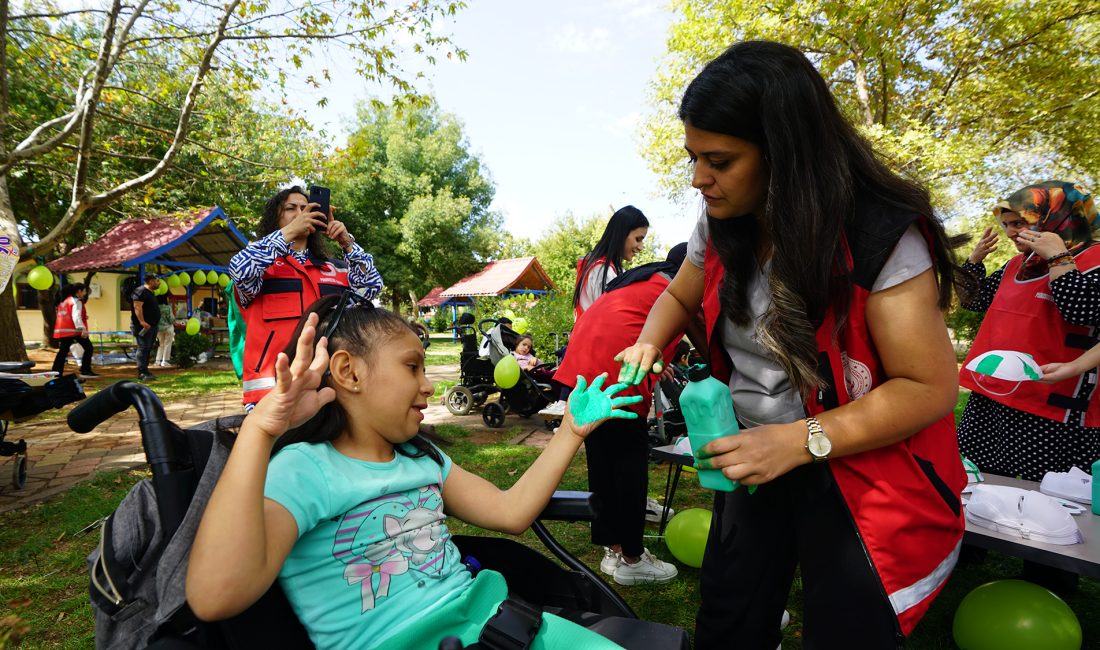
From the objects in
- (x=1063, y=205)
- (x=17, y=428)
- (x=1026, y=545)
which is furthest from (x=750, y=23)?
(x=17, y=428)

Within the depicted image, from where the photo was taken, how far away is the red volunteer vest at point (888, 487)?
1217 mm

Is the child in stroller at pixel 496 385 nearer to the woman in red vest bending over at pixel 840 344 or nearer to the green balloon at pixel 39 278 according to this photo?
the woman in red vest bending over at pixel 840 344

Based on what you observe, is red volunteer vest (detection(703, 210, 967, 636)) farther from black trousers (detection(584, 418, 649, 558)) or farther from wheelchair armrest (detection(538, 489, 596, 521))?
black trousers (detection(584, 418, 649, 558))

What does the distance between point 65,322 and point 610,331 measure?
36.8 feet

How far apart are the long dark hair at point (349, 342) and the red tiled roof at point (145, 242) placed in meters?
11.6

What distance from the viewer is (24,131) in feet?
27.9

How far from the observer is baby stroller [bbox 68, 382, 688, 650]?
1.04m

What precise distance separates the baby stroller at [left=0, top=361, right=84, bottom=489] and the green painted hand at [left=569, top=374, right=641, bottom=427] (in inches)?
141

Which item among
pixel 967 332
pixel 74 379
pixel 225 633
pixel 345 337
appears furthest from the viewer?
pixel 967 332

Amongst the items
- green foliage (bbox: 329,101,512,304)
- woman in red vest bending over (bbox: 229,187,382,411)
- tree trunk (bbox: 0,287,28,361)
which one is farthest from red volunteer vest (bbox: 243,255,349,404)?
green foliage (bbox: 329,101,512,304)

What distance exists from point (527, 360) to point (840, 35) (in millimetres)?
8591

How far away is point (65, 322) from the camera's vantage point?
9773 mm

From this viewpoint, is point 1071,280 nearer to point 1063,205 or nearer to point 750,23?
point 1063,205

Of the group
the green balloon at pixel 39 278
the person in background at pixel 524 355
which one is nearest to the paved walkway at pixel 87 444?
the person in background at pixel 524 355
